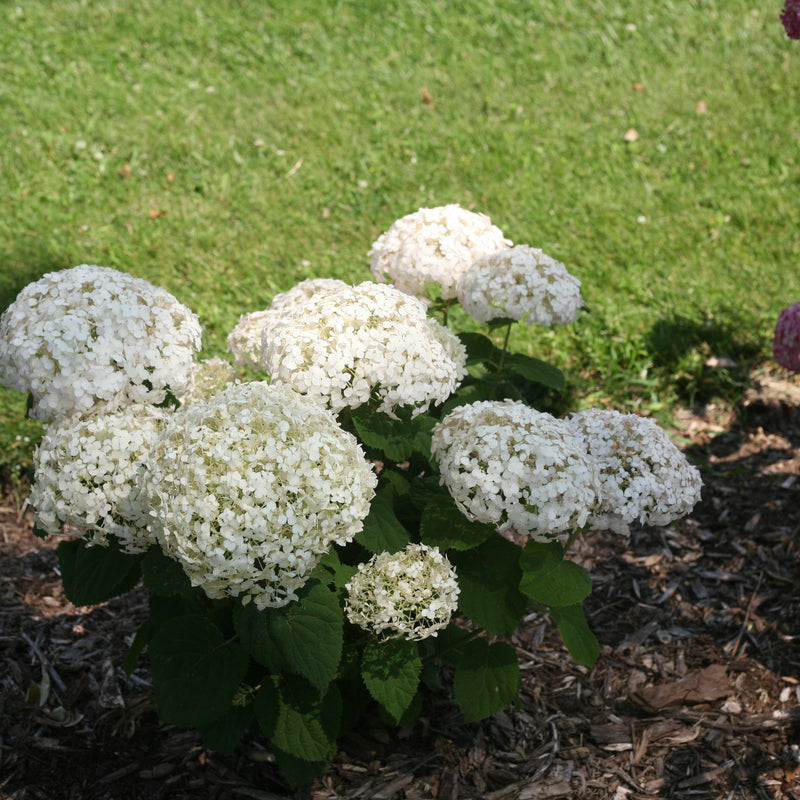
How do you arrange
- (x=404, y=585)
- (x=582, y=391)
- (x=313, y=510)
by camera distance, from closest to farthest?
1. (x=313, y=510)
2. (x=404, y=585)
3. (x=582, y=391)

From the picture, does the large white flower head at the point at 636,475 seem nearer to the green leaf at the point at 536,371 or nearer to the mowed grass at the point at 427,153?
the green leaf at the point at 536,371

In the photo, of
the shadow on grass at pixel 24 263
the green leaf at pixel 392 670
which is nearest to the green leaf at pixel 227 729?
the green leaf at pixel 392 670

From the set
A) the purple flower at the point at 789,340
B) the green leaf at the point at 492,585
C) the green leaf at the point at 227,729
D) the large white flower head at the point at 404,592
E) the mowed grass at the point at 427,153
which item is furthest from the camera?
the mowed grass at the point at 427,153

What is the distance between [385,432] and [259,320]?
76cm

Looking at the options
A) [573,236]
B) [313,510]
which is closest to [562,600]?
[313,510]

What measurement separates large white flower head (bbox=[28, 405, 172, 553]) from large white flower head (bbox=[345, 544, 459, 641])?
0.59 metres

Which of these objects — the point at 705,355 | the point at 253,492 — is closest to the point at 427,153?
the point at 705,355

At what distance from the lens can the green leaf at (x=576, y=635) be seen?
104 inches

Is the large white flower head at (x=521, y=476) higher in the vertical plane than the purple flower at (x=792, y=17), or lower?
lower

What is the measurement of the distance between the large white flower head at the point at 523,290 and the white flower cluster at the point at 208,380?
0.84 metres

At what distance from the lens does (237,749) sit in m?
3.26

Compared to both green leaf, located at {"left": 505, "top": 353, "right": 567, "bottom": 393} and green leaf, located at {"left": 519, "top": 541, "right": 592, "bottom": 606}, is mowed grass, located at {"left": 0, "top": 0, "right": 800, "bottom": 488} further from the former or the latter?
green leaf, located at {"left": 519, "top": 541, "right": 592, "bottom": 606}

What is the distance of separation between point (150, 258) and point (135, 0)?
3.70 metres

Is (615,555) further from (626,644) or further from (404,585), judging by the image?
(404,585)
